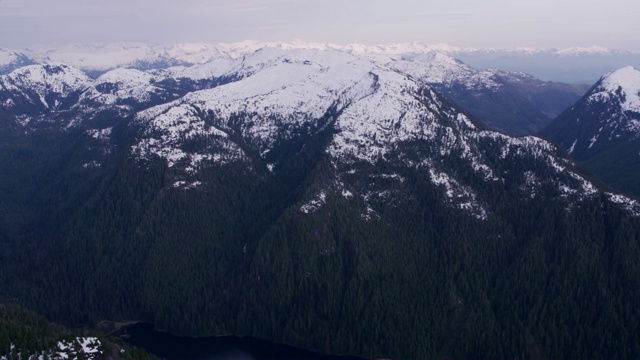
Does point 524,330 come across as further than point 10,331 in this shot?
Yes

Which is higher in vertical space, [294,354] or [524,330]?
[524,330]

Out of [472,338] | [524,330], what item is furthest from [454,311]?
[524,330]

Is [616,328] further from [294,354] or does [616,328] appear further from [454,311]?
[294,354]

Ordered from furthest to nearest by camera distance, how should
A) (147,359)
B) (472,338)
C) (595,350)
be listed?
(472,338) → (595,350) → (147,359)

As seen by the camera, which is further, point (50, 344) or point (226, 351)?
point (226, 351)

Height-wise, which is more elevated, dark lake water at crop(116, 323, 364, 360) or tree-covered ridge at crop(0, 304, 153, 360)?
tree-covered ridge at crop(0, 304, 153, 360)

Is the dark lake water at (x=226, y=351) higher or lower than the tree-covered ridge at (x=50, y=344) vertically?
lower

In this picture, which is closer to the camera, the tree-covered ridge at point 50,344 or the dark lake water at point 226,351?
the tree-covered ridge at point 50,344

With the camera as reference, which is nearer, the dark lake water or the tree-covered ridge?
the tree-covered ridge

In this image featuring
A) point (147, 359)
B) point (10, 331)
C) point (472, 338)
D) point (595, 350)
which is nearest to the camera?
point (10, 331)

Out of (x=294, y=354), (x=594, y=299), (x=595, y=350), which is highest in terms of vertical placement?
(x=594, y=299)

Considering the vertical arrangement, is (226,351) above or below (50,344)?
below
